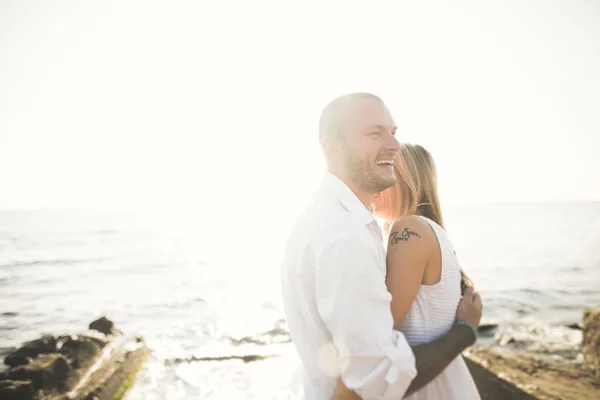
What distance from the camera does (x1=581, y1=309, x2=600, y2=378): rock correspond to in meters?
6.97

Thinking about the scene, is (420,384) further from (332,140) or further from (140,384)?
(140,384)

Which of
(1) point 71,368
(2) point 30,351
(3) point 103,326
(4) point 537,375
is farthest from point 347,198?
(3) point 103,326

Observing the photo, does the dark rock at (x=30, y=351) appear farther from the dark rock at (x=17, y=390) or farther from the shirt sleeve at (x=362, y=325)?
the shirt sleeve at (x=362, y=325)

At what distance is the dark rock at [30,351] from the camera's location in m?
7.24

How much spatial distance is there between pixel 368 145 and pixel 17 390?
20.6 ft

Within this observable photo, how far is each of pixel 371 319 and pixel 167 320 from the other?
1609 centimetres

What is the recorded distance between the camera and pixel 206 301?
1978 cm

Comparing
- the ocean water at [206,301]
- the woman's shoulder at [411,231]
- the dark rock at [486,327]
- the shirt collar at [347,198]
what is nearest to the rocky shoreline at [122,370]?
the ocean water at [206,301]

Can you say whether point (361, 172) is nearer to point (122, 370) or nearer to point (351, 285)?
point (351, 285)

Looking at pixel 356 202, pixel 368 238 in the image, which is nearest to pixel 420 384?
pixel 368 238

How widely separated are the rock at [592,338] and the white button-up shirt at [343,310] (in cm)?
715

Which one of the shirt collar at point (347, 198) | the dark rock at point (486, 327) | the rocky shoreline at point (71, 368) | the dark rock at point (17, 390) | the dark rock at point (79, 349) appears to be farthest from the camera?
the dark rock at point (486, 327)

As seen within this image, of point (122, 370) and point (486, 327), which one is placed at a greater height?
point (122, 370)

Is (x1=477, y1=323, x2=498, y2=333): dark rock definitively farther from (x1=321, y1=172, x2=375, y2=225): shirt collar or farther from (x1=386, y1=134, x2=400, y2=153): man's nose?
(x1=321, y1=172, x2=375, y2=225): shirt collar
